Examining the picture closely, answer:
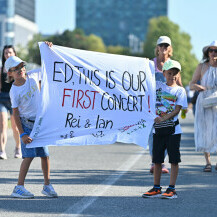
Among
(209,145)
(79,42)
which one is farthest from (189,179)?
(79,42)

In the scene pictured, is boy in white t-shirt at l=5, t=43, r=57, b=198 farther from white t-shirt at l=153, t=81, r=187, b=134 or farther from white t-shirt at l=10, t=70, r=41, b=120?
white t-shirt at l=153, t=81, r=187, b=134

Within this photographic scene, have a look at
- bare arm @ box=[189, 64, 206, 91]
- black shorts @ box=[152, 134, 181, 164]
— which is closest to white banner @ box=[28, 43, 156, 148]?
black shorts @ box=[152, 134, 181, 164]

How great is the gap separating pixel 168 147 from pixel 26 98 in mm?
1787

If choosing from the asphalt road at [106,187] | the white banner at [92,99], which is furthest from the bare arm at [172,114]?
the asphalt road at [106,187]

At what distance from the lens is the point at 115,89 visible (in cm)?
833

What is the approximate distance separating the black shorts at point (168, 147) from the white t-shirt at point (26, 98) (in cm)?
151

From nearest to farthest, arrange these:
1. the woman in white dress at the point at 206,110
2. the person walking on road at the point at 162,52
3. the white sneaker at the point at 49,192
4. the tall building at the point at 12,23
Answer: the white sneaker at the point at 49,192
the person walking on road at the point at 162,52
the woman in white dress at the point at 206,110
the tall building at the point at 12,23

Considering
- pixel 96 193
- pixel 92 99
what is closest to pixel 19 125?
pixel 92 99

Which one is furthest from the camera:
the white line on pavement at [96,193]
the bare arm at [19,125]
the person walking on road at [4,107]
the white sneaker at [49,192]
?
the person walking on road at [4,107]

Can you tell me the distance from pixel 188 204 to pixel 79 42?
125688 millimetres

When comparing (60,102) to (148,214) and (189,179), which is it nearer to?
(148,214)

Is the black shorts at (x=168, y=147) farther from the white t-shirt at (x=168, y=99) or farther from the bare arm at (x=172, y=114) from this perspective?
the bare arm at (x=172, y=114)

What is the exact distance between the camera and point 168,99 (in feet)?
27.0

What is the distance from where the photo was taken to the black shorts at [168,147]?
8172mm
